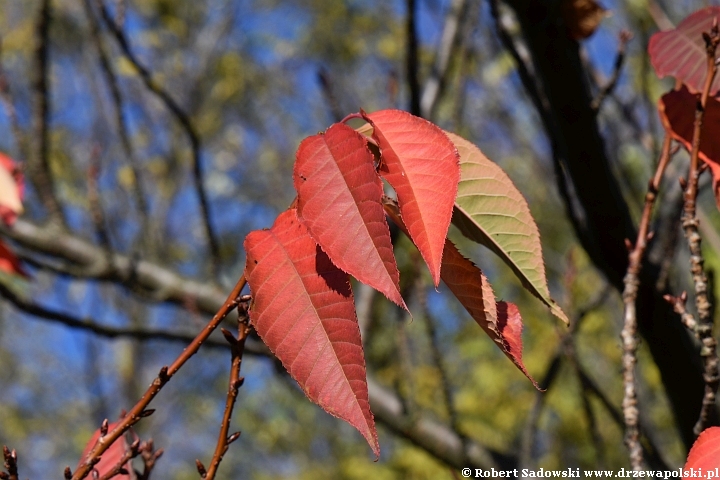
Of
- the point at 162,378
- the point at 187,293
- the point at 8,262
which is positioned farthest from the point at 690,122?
the point at 187,293

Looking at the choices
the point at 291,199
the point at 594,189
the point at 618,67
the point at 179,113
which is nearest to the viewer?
the point at 594,189

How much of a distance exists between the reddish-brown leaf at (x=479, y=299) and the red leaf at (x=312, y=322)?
3.0 inches

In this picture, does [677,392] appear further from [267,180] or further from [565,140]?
[267,180]

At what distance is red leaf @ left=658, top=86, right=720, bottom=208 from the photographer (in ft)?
1.98

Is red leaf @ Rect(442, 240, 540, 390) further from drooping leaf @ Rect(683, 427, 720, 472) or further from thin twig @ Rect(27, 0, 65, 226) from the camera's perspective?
thin twig @ Rect(27, 0, 65, 226)

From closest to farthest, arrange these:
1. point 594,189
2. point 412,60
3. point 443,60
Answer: point 594,189 < point 412,60 < point 443,60

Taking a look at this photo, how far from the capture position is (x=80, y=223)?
5039 mm

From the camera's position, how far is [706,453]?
1.61ft

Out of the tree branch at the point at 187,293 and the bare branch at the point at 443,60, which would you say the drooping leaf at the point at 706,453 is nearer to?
the tree branch at the point at 187,293

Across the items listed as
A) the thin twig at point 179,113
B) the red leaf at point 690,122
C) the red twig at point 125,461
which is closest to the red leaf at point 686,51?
the red leaf at point 690,122

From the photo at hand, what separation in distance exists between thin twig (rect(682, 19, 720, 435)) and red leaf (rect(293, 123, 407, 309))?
0.32 metres

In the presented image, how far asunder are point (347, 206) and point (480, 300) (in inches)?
4.9

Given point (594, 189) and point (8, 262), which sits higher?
point (8, 262)

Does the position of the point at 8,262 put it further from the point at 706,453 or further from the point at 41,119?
the point at 706,453
